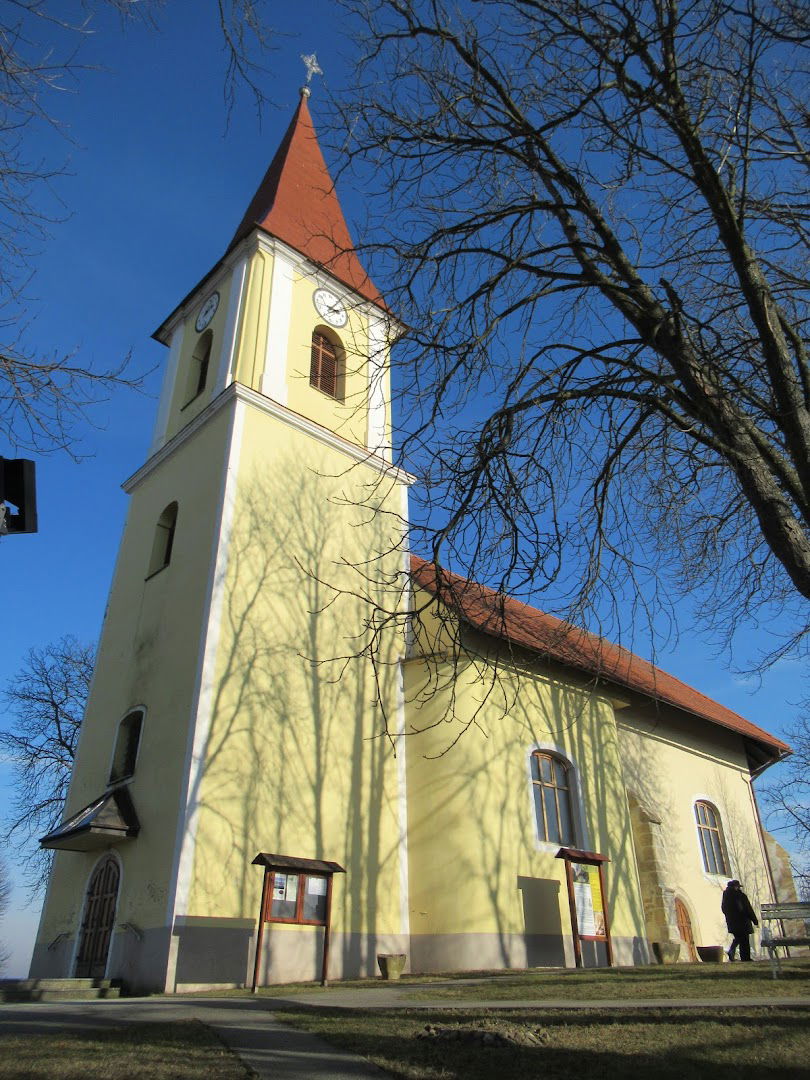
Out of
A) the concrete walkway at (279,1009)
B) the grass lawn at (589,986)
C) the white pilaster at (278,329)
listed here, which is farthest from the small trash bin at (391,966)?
the white pilaster at (278,329)

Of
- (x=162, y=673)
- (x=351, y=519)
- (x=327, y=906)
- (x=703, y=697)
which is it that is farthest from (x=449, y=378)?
(x=703, y=697)

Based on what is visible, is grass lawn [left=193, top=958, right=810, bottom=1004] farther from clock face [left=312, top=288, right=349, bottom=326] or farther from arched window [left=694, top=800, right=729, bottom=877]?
clock face [left=312, top=288, right=349, bottom=326]

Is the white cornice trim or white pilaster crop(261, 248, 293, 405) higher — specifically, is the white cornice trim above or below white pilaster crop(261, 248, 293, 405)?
below

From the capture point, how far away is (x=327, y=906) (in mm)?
11047

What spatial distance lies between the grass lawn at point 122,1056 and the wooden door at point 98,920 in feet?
21.6

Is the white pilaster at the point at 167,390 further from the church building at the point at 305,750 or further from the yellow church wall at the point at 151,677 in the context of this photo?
the yellow church wall at the point at 151,677

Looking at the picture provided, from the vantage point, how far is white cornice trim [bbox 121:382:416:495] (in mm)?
15047

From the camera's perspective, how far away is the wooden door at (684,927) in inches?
663

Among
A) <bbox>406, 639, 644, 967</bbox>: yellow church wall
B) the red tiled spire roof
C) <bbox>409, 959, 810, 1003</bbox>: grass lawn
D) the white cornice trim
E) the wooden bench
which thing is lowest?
<bbox>409, 959, 810, 1003</bbox>: grass lawn

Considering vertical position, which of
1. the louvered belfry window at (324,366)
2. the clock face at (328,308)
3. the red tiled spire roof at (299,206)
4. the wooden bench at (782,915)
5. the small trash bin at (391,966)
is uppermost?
the red tiled spire roof at (299,206)

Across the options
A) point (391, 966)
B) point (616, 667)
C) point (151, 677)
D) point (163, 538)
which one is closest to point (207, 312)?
point (163, 538)

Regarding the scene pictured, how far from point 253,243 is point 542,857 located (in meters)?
13.4

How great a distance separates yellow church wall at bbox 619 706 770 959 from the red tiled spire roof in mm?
11566

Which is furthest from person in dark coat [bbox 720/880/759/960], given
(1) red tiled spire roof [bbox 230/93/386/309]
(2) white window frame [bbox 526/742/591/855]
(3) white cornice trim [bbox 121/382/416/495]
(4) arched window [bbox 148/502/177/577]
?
(1) red tiled spire roof [bbox 230/93/386/309]
